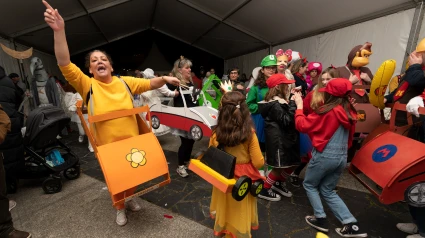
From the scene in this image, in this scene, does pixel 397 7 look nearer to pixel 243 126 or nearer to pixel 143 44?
pixel 243 126

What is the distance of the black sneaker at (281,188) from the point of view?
2.94 meters

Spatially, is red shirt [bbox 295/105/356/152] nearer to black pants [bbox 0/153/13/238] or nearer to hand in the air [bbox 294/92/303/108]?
hand in the air [bbox 294/92/303/108]

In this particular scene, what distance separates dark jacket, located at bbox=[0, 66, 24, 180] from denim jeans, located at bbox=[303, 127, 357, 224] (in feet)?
12.3

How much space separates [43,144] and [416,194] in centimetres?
441

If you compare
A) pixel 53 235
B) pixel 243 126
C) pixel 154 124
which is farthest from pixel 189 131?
pixel 53 235

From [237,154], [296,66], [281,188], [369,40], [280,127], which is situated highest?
[369,40]

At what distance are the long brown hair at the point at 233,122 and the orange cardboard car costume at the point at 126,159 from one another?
2.52 feet

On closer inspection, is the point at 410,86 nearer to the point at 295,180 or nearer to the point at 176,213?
the point at 295,180

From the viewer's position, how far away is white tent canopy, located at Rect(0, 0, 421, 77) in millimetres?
5121

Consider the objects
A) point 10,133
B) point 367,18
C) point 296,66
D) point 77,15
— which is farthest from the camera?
point 77,15

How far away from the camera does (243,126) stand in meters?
1.83

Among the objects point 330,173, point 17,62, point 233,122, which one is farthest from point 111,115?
point 17,62

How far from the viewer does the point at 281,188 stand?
3.02m

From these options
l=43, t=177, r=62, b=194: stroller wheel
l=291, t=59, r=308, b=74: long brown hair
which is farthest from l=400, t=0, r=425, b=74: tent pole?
l=43, t=177, r=62, b=194: stroller wheel
